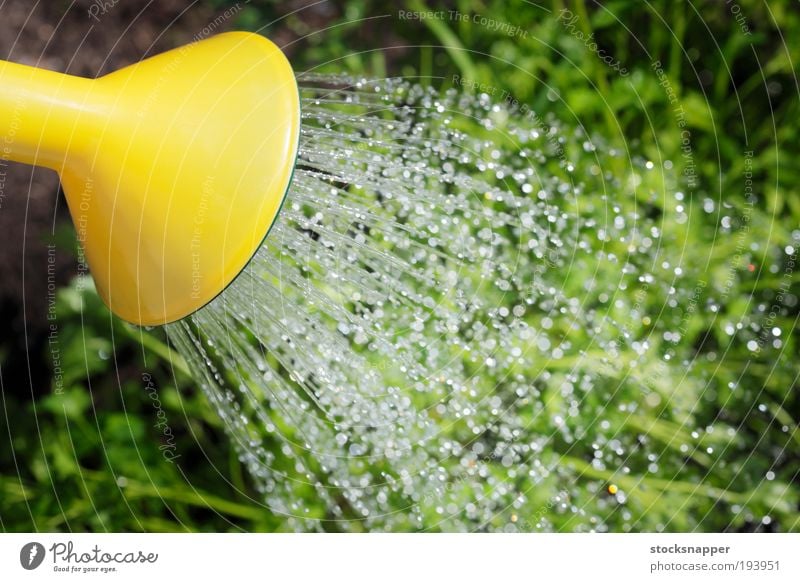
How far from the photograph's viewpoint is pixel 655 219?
2.29 feet

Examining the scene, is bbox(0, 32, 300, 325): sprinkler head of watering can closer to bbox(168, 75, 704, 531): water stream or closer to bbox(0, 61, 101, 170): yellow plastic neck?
bbox(0, 61, 101, 170): yellow plastic neck

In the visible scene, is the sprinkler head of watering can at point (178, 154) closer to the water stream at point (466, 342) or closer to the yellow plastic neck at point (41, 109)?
the yellow plastic neck at point (41, 109)
